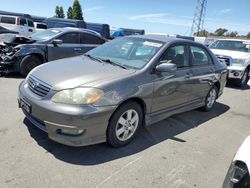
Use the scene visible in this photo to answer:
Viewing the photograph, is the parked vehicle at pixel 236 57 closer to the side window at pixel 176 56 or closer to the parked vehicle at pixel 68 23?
the side window at pixel 176 56

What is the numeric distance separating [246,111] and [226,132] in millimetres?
2006

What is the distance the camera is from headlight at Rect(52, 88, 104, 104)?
3.28 metres

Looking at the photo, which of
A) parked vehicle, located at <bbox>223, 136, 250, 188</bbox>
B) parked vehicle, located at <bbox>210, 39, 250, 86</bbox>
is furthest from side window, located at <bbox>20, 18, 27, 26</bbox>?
parked vehicle, located at <bbox>223, 136, 250, 188</bbox>

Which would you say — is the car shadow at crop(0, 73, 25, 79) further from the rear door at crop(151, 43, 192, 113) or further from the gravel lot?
the rear door at crop(151, 43, 192, 113)

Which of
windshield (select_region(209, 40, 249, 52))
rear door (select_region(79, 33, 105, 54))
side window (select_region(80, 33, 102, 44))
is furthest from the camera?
windshield (select_region(209, 40, 249, 52))

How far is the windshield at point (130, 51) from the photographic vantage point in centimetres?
422

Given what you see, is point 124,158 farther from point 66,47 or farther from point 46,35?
point 46,35

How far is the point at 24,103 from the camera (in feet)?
12.1

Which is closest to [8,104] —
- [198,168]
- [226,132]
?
[198,168]

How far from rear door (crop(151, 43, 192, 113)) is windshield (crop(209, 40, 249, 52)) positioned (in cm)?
654

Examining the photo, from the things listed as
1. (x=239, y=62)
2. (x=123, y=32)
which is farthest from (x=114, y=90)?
(x=123, y=32)

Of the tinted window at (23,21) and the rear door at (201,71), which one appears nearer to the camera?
the rear door at (201,71)

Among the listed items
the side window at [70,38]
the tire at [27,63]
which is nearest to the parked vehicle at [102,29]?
the side window at [70,38]

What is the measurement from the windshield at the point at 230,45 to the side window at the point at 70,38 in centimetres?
580
